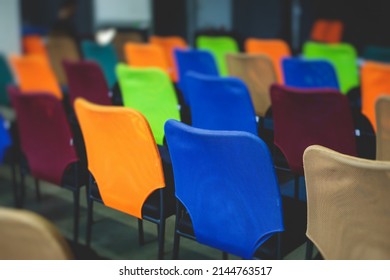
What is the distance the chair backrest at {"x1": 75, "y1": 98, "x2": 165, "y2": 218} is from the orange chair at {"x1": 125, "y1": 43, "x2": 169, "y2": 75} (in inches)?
123

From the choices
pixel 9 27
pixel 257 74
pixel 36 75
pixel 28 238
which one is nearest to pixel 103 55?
pixel 9 27

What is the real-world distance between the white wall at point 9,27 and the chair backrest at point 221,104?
12.6 ft

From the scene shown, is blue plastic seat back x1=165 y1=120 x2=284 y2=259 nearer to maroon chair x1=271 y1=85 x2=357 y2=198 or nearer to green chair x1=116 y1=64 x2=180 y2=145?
maroon chair x1=271 y1=85 x2=357 y2=198

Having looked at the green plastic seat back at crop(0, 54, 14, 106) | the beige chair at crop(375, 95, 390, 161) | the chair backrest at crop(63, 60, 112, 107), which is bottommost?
the green plastic seat back at crop(0, 54, 14, 106)

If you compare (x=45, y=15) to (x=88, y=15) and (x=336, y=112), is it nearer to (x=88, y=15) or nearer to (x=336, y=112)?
(x=88, y=15)

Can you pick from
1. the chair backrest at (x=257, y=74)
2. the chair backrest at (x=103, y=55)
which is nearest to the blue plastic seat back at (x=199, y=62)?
the chair backrest at (x=257, y=74)

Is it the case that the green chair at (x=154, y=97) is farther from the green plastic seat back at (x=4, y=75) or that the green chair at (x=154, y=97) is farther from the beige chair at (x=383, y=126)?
the green plastic seat back at (x=4, y=75)

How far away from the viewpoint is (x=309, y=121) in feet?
9.17

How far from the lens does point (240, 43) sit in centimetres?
973

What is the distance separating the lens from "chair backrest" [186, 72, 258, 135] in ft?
10.2

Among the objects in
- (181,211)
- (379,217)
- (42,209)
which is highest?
(379,217)

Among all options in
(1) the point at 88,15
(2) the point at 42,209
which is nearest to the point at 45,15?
(1) the point at 88,15

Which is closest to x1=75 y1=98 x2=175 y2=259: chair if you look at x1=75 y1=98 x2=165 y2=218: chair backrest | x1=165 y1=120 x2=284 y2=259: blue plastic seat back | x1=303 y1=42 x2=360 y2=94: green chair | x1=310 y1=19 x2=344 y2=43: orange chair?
x1=75 y1=98 x2=165 y2=218: chair backrest
